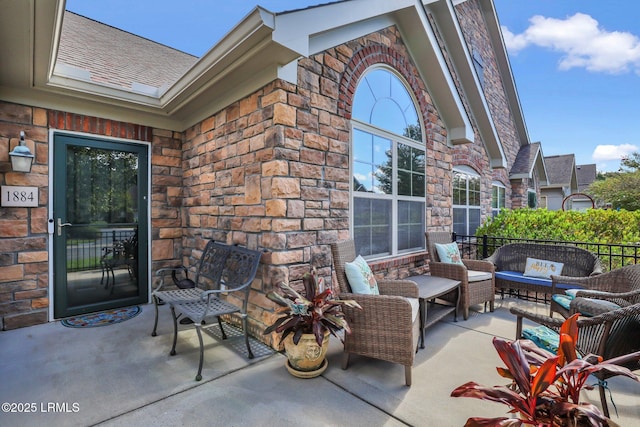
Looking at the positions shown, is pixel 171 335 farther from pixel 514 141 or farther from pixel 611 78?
pixel 611 78

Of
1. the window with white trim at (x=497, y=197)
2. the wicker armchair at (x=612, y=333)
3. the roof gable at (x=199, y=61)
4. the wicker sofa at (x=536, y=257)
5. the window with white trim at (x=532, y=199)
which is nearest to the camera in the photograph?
the wicker armchair at (x=612, y=333)

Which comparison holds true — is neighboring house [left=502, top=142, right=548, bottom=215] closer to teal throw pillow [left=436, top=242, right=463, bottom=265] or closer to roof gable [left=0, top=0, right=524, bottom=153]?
roof gable [left=0, top=0, right=524, bottom=153]

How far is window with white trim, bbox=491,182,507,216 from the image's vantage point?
27.5ft

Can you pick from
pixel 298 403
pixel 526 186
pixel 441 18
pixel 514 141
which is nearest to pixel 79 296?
pixel 298 403

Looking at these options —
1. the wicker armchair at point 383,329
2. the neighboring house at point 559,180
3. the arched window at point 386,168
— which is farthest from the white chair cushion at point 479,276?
the neighboring house at point 559,180

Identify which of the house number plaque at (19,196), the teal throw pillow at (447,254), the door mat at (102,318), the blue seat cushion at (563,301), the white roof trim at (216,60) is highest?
the white roof trim at (216,60)

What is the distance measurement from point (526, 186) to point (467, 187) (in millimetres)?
4835

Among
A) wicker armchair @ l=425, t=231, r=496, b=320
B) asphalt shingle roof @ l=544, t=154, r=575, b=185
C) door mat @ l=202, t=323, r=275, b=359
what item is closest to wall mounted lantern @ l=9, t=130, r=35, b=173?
door mat @ l=202, t=323, r=275, b=359

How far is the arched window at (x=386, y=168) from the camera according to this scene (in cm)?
390

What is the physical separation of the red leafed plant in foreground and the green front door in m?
4.49

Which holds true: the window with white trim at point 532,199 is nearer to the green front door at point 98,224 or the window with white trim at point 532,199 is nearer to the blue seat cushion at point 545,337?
the blue seat cushion at point 545,337

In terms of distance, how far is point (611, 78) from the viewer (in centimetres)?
1642

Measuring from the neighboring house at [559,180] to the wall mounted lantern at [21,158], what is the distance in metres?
17.1

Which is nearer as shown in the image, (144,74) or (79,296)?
(79,296)
